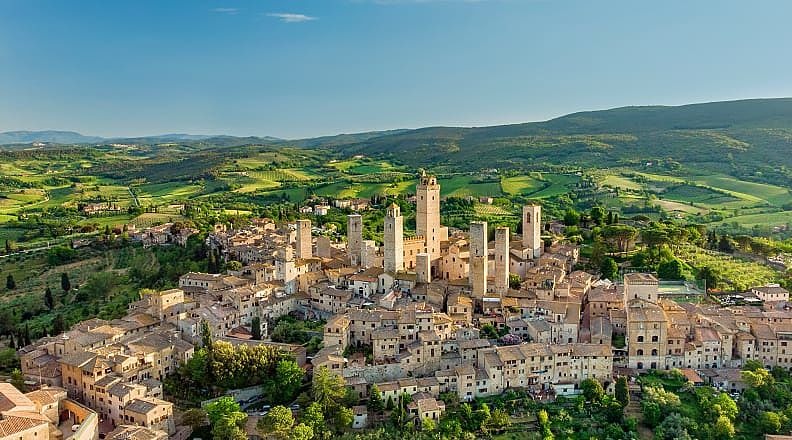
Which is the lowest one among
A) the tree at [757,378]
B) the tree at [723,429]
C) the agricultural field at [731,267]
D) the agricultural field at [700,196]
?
the tree at [723,429]

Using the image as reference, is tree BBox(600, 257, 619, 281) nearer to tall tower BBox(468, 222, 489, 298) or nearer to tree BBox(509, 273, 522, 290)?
tree BBox(509, 273, 522, 290)

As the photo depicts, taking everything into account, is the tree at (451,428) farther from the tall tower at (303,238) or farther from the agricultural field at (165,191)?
the agricultural field at (165,191)

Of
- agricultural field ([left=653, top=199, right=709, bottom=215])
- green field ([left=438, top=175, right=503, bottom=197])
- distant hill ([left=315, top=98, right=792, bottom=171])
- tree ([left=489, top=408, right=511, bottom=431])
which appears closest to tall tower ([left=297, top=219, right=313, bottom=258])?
tree ([left=489, top=408, right=511, bottom=431])

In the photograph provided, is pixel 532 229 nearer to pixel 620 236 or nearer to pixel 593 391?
pixel 620 236

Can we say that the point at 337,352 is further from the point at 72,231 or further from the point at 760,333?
the point at 72,231

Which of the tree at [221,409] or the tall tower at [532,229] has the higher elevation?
the tall tower at [532,229]

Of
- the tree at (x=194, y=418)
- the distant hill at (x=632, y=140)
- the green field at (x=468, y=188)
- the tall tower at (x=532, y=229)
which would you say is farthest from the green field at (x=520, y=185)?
the tree at (x=194, y=418)

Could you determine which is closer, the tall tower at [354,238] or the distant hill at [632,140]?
the tall tower at [354,238]
